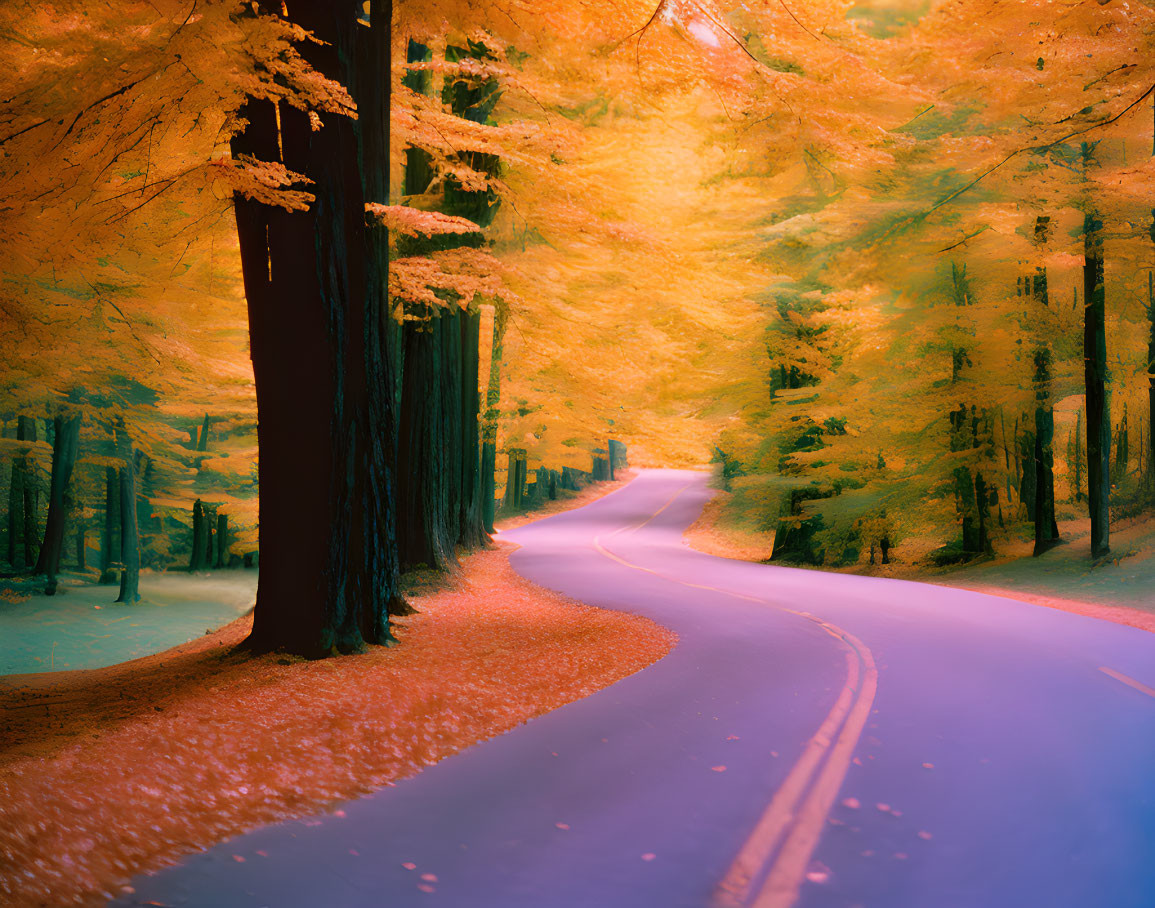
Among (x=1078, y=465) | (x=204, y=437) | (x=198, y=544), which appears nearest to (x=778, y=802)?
(x=1078, y=465)

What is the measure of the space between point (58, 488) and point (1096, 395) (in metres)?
27.6

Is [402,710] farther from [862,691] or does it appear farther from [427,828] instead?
[862,691]

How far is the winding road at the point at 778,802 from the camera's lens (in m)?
3.62

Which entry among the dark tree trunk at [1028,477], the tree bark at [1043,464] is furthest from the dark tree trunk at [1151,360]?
the dark tree trunk at [1028,477]

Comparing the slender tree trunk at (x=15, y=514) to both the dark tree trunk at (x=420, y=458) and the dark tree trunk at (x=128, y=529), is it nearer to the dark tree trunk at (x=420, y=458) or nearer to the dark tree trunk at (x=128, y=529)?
the dark tree trunk at (x=128, y=529)

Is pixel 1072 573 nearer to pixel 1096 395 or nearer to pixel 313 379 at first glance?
pixel 1096 395

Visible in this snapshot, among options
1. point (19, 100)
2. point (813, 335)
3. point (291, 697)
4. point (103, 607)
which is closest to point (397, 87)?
point (19, 100)

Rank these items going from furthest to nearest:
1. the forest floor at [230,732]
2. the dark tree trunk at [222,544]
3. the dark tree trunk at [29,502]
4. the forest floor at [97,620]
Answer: the dark tree trunk at [222,544], the dark tree trunk at [29,502], the forest floor at [97,620], the forest floor at [230,732]

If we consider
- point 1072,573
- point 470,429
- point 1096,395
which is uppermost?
point 1096,395

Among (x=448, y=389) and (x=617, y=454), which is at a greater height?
(x=617, y=454)

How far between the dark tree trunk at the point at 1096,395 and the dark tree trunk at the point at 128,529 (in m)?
24.4

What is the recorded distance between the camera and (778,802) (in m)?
4.66

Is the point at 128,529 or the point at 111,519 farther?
the point at 111,519

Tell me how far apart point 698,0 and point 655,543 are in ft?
67.2
